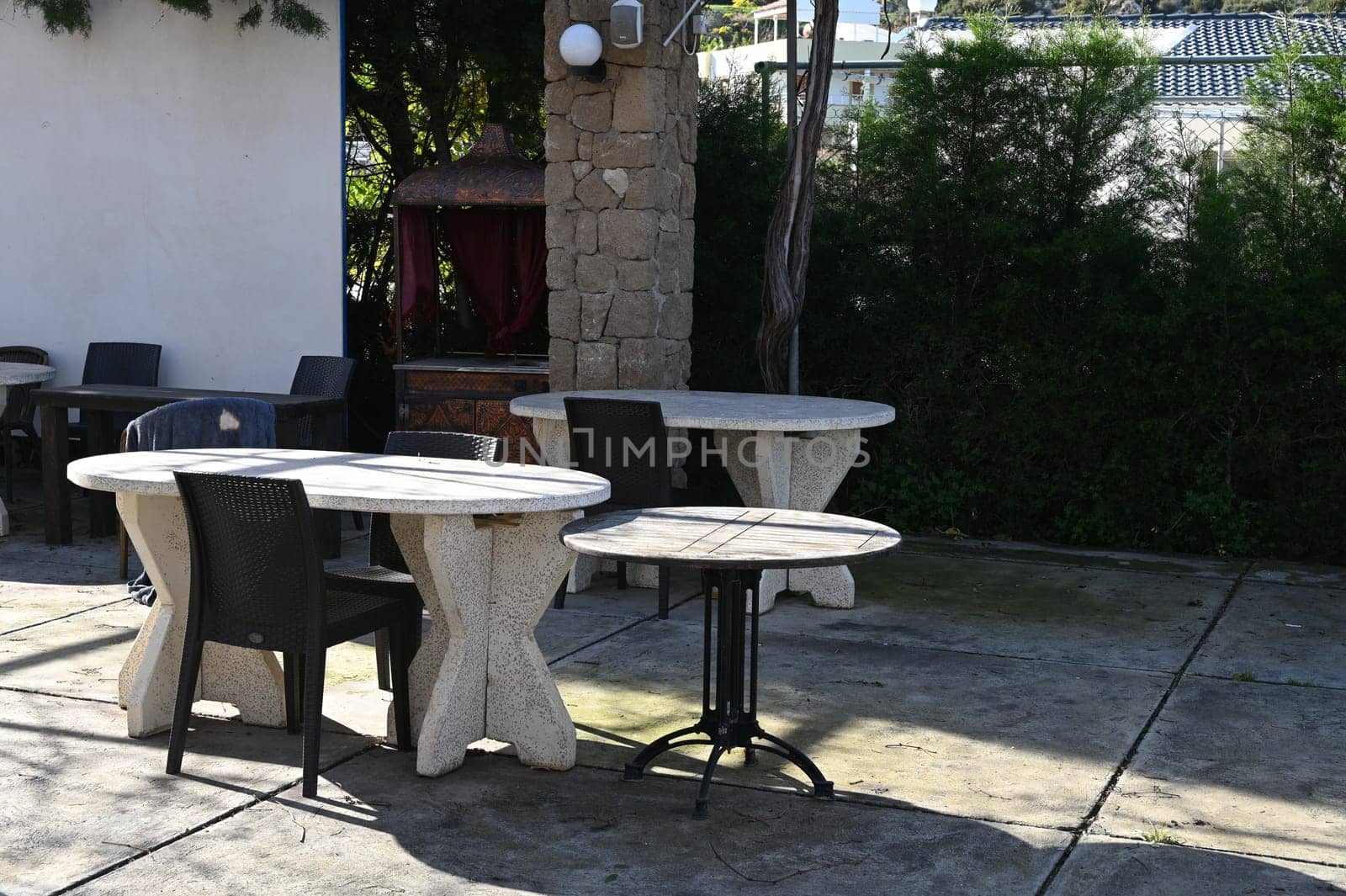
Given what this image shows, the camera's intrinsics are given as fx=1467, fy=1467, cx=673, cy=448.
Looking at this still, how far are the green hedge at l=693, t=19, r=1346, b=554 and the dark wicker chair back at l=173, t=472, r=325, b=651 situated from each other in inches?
169

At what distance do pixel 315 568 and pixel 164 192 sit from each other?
18.4 ft

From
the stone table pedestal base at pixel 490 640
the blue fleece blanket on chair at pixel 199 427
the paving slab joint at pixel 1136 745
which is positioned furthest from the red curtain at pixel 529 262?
the stone table pedestal base at pixel 490 640

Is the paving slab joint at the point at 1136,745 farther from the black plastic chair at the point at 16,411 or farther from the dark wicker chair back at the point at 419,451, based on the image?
the black plastic chair at the point at 16,411

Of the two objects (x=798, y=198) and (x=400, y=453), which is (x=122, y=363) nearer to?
(x=798, y=198)

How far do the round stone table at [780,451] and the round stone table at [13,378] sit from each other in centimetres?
270

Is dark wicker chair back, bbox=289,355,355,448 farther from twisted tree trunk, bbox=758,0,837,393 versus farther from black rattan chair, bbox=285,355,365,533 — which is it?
twisted tree trunk, bbox=758,0,837,393

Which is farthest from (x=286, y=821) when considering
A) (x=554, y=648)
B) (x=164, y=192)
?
(x=164, y=192)

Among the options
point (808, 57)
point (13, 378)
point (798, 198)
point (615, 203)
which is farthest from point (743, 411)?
point (808, 57)

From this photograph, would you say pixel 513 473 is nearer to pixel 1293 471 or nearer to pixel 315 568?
pixel 315 568

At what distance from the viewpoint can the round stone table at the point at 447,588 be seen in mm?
3637

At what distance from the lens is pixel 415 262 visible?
786 centimetres

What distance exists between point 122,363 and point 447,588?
5.42 m

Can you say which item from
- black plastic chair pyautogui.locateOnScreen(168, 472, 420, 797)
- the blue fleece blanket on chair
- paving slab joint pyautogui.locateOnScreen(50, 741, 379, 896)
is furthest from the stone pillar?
black plastic chair pyautogui.locateOnScreen(168, 472, 420, 797)

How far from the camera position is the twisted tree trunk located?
7.00 meters
